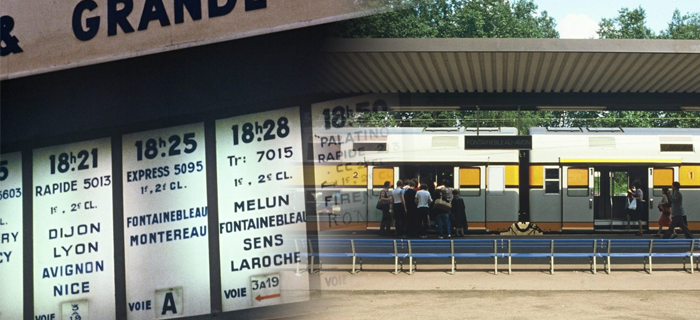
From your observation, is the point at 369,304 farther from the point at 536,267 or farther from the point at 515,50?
the point at 536,267

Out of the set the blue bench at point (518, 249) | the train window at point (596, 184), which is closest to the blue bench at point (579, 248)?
the blue bench at point (518, 249)

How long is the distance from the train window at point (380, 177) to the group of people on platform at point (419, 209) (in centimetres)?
51

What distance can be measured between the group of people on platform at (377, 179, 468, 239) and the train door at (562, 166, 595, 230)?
2733mm

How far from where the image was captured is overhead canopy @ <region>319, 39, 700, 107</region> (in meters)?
9.10

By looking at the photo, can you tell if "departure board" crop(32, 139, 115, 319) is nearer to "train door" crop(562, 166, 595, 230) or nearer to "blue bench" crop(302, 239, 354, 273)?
"blue bench" crop(302, 239, 354, 273)

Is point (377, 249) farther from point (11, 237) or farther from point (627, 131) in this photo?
point (627, 131)

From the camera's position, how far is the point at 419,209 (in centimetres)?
1656

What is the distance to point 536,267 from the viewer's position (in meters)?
12.8

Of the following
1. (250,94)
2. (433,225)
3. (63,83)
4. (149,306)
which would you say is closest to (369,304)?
(149,306)

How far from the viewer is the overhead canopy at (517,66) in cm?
910

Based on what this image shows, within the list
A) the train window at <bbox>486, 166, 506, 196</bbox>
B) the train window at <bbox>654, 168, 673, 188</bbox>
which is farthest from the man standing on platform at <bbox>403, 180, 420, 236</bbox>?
the train window at <bbox>654, 168, 673, 188</bbox>

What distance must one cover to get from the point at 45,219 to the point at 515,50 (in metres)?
5.07

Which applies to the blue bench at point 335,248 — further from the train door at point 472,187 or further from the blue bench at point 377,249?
the train door at point 472,187

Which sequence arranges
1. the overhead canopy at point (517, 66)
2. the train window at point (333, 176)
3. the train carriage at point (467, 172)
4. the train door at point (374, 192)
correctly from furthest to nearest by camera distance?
the train carriage at point (467, 172)
the train door at point (374, 192)
the overhead canopy at point (517, 66)
the train window at point (333, 176)
